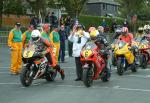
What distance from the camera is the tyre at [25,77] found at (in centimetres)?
1479

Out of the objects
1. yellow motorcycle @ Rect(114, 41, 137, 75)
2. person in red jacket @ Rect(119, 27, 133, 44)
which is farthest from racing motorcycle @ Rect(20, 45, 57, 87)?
person in red jacket @ Rect(119, 27, 133, 44)

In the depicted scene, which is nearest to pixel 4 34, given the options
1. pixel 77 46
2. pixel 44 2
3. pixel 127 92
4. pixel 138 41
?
pixel 44 2

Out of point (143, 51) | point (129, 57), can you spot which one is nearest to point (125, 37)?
point (129, 57)

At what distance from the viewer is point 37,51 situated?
1545cm

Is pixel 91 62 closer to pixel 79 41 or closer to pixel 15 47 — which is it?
pixel 79 41

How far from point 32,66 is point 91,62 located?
1.71m

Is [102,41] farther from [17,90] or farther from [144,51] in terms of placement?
[144,51]

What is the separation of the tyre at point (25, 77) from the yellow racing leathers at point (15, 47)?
3.79 m

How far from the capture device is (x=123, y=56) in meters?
18.6

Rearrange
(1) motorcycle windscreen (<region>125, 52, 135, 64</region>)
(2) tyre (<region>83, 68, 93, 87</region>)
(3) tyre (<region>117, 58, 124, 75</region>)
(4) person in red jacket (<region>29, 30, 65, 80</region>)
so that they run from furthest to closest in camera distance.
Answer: (1) motorcycle windscreen (<region>125, 52, 135, 64</region>), (3) tyre (<region>117, 58, 124, 75</region>), (4) person in red jacket (<region>29, 30, 65, 80</region>), (2) tyre (<region>83, 68, 93, 87</region>)

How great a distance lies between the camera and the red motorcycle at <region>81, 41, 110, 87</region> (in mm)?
14844

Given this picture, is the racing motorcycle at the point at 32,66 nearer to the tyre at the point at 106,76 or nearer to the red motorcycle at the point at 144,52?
the tyre at the point at 106,76

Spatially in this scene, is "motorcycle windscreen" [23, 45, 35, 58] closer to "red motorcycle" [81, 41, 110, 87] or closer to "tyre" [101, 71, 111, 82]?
"red motorcycle" [81, 41, 110, 87]

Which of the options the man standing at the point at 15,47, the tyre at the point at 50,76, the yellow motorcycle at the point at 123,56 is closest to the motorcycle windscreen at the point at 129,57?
the yellow motorcycle at the point at 123,56
